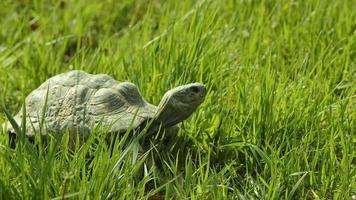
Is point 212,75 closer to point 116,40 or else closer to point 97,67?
point 97,67

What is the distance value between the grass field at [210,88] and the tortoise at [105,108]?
0.11 m

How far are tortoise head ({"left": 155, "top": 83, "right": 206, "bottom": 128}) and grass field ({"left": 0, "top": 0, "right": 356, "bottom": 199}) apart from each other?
0.16 m

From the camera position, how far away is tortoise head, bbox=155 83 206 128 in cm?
346

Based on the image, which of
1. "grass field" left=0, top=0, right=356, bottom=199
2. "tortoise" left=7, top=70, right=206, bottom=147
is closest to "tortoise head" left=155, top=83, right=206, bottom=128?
"tortoise" left=7, top=70, right=206, bottom=147

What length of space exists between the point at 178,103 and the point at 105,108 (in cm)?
34

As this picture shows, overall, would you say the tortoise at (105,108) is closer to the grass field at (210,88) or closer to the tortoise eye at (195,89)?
the tortoise eye at (195,89)

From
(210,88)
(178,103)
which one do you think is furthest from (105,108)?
(210,88)

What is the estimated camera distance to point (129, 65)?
14.1 feet

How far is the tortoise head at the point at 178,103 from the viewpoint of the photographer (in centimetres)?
346

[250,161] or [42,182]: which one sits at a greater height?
[42,182]

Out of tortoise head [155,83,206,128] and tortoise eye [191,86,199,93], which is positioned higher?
tortoise eye [191,86,199,93]

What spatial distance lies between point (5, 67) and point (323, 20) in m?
2.01

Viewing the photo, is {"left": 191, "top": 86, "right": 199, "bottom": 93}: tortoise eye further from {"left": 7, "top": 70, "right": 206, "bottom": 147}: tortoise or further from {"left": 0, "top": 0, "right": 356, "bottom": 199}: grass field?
{"left": 0, "top": 0, "right": 356, "bottom": 199}: grass field

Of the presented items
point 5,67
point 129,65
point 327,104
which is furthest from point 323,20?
point 5,67
